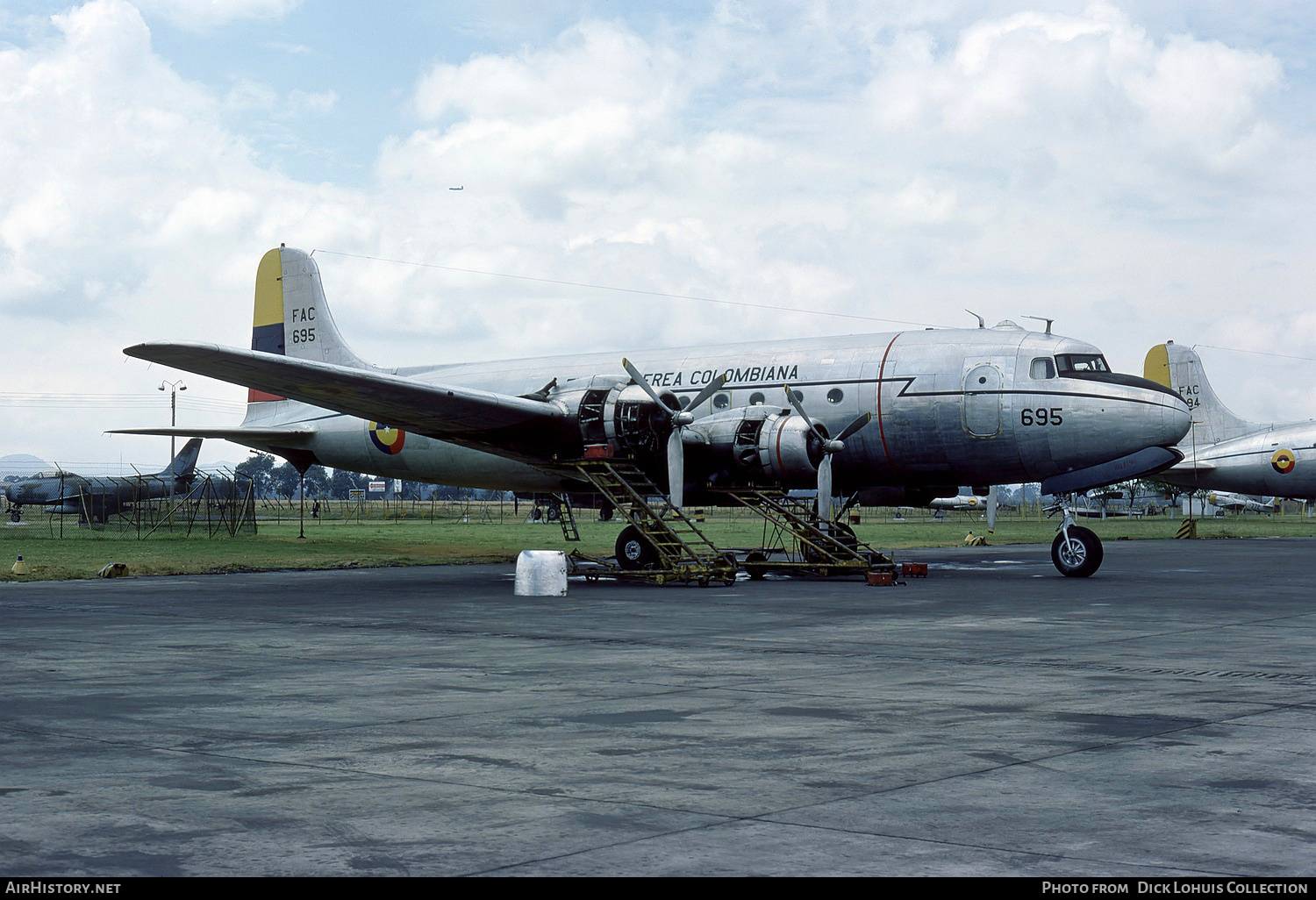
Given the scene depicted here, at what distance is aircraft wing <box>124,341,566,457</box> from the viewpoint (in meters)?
20.4

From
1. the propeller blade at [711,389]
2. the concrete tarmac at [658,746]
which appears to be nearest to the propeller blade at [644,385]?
the propeller blade at [711,389]

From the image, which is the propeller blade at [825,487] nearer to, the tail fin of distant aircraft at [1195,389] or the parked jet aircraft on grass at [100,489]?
the parked jet aircraft on grass at [100,489]

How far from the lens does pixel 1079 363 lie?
24.1 m

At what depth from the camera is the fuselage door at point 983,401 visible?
23812 millimetres

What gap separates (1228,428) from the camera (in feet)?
190

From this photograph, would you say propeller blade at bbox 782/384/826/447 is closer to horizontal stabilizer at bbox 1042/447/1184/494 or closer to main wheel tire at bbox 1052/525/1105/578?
horizontal stabilizer at bbox 1042/447/1184/494

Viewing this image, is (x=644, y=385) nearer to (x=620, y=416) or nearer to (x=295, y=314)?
(x=620, y=416)

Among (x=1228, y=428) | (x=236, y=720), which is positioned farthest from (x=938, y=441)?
(x=1228, y=428)

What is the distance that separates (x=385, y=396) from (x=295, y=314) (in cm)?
1154

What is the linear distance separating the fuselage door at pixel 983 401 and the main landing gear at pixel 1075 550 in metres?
2.16

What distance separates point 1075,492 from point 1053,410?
1.79 meters

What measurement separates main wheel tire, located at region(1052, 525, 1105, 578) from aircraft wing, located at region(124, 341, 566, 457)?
32.3 feet

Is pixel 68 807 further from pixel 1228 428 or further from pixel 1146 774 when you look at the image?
pixel 1228 428

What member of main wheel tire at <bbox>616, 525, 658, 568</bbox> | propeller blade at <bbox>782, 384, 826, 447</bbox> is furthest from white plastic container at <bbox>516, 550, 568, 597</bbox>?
propeller blade at <bbox>782, 384, 826, 447</bbox>
